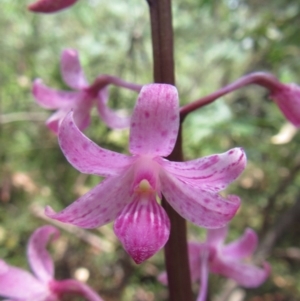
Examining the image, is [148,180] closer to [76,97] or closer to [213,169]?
[213,169]

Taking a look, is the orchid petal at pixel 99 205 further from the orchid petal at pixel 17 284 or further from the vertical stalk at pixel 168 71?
the orchid petal at pixel 17 284

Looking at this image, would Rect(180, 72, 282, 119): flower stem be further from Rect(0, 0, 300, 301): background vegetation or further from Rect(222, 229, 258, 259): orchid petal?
Rect(0, 0, 300, 301): background vegetation

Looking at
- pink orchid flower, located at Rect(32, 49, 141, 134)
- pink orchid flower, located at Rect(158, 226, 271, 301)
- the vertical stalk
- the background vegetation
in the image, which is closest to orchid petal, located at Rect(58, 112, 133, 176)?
the vertical stalk

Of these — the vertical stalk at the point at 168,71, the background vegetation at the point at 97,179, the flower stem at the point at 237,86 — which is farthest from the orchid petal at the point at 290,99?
the background vegetation at the point at 97,179

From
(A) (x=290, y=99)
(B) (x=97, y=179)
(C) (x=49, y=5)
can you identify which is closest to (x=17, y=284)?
(C) (x=49, y=5)

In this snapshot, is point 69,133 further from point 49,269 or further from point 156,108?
point 49,269
